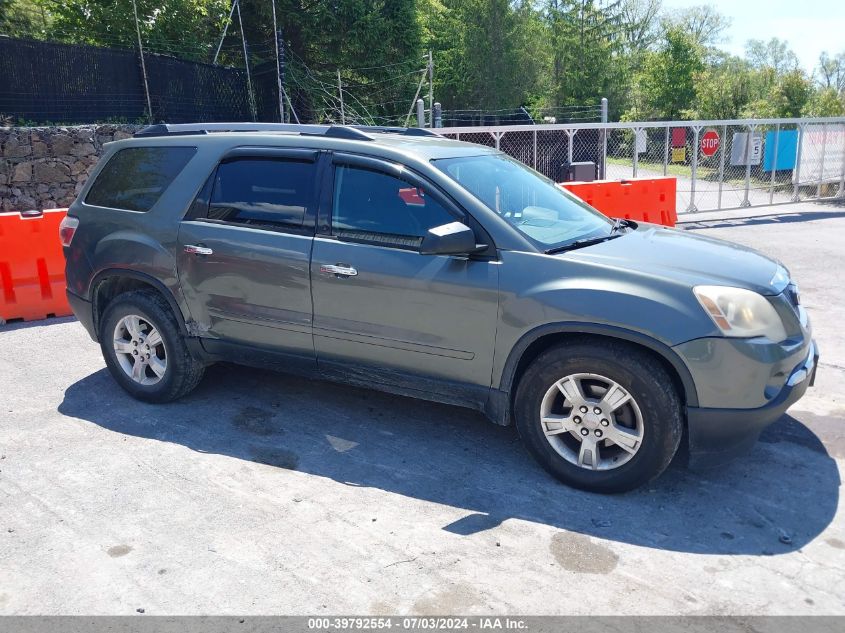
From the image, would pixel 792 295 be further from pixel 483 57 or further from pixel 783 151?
pixel 483 57

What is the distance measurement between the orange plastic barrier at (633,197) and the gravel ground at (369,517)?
5.79 m

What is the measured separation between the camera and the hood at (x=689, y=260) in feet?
12.7

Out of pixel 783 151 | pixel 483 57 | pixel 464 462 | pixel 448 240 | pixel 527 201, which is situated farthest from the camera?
pixel 483 57

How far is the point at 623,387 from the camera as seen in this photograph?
380cm

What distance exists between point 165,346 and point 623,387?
10.3 feet

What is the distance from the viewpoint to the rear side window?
5.24m

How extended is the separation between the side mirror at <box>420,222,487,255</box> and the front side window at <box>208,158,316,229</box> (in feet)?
3.37

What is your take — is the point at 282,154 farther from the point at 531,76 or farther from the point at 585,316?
the point at 531,76

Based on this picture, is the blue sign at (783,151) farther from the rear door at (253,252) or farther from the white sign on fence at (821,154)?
the rear door at (253,252)

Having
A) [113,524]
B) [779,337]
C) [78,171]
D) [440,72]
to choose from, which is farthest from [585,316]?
[440,72]

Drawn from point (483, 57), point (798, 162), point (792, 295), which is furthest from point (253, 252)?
point (483, 57)

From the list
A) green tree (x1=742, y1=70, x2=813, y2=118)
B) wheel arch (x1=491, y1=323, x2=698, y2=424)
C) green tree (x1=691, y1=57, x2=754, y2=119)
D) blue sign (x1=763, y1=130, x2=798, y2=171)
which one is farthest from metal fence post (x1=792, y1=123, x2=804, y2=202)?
green tree (x1=691, y1=57, x2=754, y2=119)

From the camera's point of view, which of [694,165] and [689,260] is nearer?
[689,260]

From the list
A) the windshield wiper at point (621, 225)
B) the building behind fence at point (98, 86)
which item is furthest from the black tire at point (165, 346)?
the building behind fence at point (98, 86)
